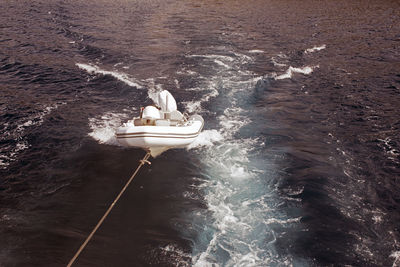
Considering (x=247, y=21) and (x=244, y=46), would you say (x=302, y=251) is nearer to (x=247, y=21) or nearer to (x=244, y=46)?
(x=244, y=46)

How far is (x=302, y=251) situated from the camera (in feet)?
27.3

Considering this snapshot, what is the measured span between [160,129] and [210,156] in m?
2.37

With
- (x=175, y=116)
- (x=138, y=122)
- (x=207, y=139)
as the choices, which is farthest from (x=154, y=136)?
(x=207, y=139)

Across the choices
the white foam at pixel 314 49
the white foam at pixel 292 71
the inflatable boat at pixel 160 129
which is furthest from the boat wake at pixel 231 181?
the white foam at pixel 314 49

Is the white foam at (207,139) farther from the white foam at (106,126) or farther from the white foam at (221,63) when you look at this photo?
the white foam at (221,63)

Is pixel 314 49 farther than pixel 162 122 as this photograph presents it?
Yes

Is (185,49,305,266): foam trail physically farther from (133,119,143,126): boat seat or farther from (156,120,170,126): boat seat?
(133,119,143,126): boat seat

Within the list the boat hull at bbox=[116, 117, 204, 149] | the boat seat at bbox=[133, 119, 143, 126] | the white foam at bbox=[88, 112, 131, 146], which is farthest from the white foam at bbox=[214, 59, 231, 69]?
the boat seat at bbox=[133, 119, 143, 126]

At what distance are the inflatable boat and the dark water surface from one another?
2.87ft

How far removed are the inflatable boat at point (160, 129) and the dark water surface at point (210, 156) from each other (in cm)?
88

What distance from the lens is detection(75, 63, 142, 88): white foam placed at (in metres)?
19.3

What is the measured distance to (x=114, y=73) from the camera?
2073cm

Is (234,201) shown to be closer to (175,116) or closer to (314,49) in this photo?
(175,116)

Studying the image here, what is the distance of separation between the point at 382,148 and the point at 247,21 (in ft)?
94.3
